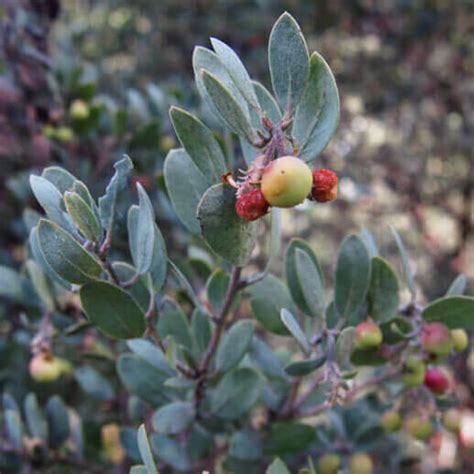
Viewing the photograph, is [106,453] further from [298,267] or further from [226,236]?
[226,236]

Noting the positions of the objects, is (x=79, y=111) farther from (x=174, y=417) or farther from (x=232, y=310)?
(x=174, y=417)

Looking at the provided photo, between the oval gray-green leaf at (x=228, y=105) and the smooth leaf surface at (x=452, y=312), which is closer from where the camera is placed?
the oval gray-green leaf at (x=228, y=105)

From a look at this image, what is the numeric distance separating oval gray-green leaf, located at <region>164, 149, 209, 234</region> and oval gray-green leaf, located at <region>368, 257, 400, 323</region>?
0.95 ft

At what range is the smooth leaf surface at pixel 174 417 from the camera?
42.0 inches

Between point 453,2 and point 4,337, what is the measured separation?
90.0 inches

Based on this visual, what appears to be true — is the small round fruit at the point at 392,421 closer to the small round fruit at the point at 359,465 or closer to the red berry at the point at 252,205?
the small round fruit at the point at 359,465

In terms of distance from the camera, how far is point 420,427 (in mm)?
1203

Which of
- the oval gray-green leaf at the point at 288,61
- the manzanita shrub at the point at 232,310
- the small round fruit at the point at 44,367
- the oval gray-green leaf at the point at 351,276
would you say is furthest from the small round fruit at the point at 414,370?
the small round fruit at the point at 44,367

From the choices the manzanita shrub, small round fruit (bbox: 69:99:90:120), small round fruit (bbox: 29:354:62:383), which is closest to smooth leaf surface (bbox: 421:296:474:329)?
the manzanita shrub

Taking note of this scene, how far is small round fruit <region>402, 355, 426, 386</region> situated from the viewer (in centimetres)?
108

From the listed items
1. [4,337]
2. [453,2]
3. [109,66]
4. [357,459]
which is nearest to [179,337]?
[357,459]

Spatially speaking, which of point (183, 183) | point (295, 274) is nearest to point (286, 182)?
point (183, 183)

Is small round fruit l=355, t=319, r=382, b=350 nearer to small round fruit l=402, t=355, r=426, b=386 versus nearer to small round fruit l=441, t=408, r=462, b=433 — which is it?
small round fruit l=402, t=355, r=426, b=386

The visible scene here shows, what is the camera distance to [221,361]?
1.07m
